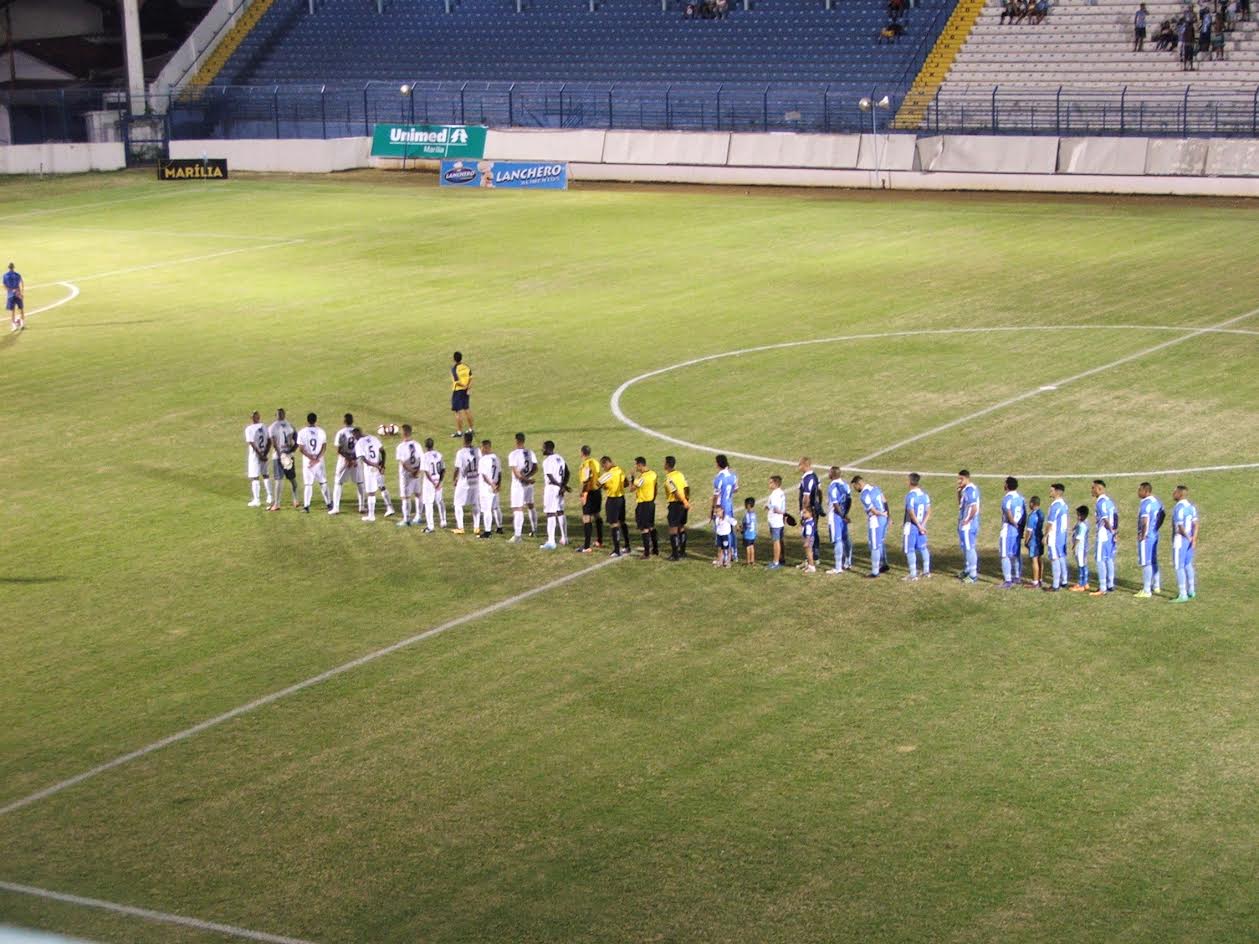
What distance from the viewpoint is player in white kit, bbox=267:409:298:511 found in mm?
24969

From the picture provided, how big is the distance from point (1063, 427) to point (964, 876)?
1563cm

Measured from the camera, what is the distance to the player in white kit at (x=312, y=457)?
82.0 ft

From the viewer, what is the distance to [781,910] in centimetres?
1319

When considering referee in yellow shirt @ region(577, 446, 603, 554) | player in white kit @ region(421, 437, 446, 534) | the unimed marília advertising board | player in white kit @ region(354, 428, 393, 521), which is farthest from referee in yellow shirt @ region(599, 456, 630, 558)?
the unimed marília advertising board

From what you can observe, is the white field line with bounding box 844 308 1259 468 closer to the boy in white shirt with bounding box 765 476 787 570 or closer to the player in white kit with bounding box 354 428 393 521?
the boy in white shirt with bounding box 765 476 787 570

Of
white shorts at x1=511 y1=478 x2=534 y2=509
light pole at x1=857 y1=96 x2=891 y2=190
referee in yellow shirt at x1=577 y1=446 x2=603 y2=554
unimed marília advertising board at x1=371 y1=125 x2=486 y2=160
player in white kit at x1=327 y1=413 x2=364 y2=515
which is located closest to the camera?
referee in yellow shirt at x1=577 y1=446 x2=603 y2=554

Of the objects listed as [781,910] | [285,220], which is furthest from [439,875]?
[285,220]

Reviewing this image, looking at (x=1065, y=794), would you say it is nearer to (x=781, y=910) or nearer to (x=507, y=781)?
(x=781, y=910)

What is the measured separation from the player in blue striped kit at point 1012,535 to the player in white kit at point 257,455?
10761mm

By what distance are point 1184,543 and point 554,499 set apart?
8051mm

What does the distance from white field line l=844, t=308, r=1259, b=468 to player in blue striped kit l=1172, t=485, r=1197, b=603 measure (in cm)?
683

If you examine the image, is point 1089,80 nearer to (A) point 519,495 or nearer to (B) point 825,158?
(B) point 825,158

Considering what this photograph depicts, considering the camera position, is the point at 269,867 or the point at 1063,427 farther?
the point at 1063,427

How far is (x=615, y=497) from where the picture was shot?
22297 mm
